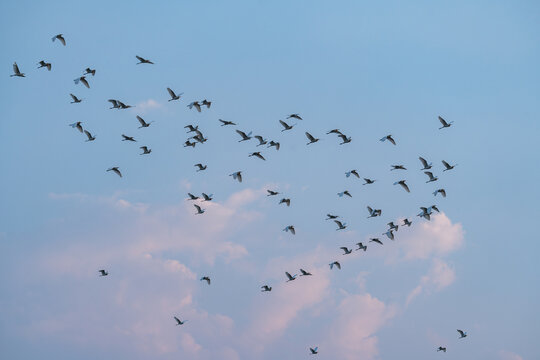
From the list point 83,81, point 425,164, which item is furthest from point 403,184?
point 83,81

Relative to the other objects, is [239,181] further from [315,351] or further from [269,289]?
[315,351]

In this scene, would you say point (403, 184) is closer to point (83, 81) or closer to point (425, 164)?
point (425, 164)

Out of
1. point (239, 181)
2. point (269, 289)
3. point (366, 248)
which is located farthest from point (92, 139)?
point (366, 248)

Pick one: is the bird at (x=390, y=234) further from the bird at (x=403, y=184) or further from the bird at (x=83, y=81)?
the bird at (x=83, y=81)

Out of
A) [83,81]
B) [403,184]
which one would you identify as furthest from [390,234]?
[83,81]

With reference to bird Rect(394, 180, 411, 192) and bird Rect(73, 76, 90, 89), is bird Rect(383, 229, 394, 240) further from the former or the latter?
bird Rect(73, 76, 90, 89)

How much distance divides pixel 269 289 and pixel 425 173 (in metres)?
29.7

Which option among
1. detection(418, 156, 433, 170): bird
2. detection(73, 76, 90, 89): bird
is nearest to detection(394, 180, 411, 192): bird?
detection(418, 156, 433, 170): bird

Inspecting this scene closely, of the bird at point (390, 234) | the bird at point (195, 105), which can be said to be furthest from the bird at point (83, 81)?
the bird at point (390, 234)

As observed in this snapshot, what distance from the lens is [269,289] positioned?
389 ft

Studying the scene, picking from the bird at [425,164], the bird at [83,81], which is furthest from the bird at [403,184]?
the bird at [83,81]

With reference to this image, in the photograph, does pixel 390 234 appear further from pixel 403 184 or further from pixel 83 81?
pixel 83 81

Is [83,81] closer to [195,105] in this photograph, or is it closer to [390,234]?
[195,105]

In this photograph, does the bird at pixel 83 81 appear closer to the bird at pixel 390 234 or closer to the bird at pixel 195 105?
the bird at pixel 195 105
